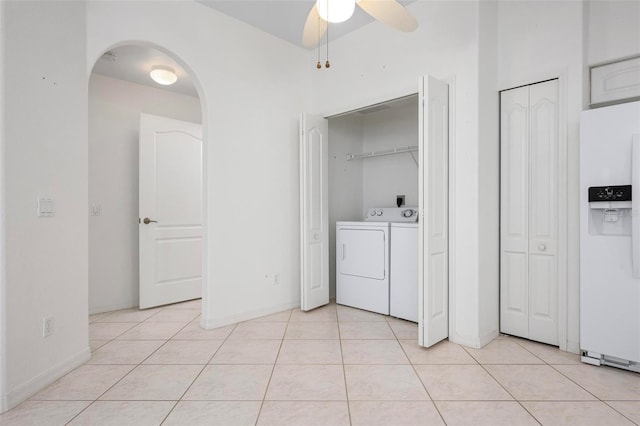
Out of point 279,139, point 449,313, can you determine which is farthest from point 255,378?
point 279,139

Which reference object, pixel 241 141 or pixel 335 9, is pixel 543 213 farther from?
pixel 241 141

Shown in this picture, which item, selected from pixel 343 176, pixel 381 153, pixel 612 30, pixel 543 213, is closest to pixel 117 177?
pixel 343 176

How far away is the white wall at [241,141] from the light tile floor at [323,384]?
57 centimetres

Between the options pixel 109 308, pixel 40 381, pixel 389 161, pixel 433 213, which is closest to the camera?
pixel 40 381

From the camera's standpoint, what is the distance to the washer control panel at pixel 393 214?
3.62 metres

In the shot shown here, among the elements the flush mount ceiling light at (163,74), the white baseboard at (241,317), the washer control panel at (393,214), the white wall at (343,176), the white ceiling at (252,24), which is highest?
the white ceiling at (252,24)

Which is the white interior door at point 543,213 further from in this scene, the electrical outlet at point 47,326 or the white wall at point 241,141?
the electrical outlet at point 47,326

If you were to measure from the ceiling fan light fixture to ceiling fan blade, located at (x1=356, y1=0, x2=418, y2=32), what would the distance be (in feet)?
0.49

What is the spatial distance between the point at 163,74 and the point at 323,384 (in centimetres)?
336

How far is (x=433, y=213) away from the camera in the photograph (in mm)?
2639

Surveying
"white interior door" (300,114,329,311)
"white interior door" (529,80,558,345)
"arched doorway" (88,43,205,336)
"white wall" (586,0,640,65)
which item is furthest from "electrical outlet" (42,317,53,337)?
"white wall" (586,0,640,65)

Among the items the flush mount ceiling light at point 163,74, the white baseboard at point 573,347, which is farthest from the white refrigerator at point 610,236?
the flush mount ceiling light at point 163,74

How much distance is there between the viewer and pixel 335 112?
12.1 feet

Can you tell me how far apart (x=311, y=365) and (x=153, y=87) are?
12.2 feet
